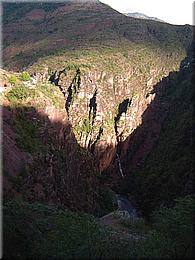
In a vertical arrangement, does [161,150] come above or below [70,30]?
below

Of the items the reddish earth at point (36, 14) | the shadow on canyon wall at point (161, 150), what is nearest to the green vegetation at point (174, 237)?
the shadow on canyon wall at point (161, 150)

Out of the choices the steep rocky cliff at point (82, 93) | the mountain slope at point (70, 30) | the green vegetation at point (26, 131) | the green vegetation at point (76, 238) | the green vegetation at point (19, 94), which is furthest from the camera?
the mountain slope at point (70, 30)

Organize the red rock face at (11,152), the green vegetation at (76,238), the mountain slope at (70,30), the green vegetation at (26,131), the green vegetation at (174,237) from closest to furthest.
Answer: the green vegetation at (76,238) < the green vegetation at (174,237) < the red rock face at (11,152) < the green vegetation at (26,131) < the mountain slope at (70,30)

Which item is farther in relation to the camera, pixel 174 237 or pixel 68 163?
pixel 68 163

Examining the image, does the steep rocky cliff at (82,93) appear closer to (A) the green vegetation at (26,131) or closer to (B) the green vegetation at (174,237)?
(A) the green vegetation at (26,131)

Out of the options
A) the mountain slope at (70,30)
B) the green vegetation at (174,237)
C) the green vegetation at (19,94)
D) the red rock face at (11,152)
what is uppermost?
the mountain slope at (70,30)

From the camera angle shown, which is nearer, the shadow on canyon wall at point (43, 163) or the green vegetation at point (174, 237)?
the green vegetation at point (174, 237)

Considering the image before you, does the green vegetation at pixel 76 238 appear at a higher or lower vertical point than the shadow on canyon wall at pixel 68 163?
lower

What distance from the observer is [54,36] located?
213ft

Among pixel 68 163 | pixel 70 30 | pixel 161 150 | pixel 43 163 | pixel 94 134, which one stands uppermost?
pixel 70 30

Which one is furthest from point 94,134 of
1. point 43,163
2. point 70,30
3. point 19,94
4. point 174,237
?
point 174,237

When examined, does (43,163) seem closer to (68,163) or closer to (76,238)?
(68,163)

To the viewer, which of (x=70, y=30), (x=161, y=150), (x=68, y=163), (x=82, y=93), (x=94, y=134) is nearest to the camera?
(x=68, y=163)

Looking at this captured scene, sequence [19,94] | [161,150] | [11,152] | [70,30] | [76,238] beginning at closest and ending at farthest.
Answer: [76,238], [11,152], [19,94], [161,150], [70,30]
